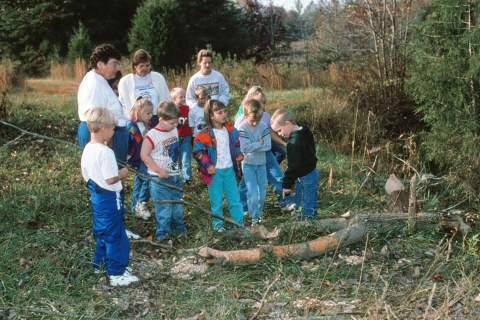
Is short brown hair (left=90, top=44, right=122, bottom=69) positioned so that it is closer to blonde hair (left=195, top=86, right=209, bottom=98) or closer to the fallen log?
blonde hair (left=195, top=86, right=209, bottom=98)

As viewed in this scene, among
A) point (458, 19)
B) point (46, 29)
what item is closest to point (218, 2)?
point (46, 29)

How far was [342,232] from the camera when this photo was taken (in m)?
5.11

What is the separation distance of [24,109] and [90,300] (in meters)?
8.21

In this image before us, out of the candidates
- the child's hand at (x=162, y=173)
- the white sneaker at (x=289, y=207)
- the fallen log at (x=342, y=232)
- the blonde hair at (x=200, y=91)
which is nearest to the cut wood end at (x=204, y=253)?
the fallen log at (x=342, y=232)

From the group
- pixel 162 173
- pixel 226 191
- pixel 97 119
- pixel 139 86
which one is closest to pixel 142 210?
pixel 162 173

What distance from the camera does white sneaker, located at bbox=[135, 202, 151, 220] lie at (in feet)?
20.4

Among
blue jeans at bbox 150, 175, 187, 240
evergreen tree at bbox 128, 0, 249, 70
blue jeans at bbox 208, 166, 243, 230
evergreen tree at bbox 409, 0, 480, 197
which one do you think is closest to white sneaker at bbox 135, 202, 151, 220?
blue jeans at bbox 150, 175, 187, 240

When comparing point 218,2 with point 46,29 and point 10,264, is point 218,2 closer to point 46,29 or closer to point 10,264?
point 46,29

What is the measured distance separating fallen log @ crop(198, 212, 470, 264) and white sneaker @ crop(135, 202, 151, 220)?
4.95 feet

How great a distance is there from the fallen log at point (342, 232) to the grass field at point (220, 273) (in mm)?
73

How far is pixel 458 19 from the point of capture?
9438 mm

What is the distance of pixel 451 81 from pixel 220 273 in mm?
6582

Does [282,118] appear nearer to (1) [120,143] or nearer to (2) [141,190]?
(1) [120,143]

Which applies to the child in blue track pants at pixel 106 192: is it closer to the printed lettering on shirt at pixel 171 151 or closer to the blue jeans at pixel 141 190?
the printed lettering on shirt at pixel 171 151
